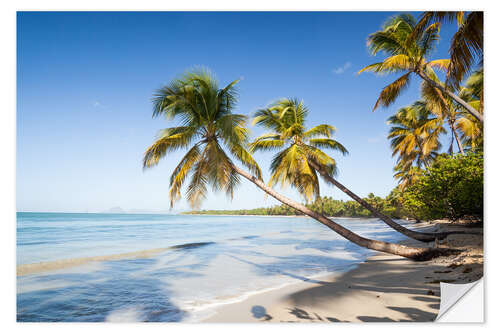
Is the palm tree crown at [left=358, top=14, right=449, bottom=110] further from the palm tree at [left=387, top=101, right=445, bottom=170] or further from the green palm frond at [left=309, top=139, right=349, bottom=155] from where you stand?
the palm tree at [left=387, top=101, right=445, bottom=170]

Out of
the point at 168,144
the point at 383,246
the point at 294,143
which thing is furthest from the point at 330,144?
the point at 168,144

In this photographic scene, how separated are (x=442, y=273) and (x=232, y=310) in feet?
10.5

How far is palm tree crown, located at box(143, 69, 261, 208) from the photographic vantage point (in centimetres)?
473

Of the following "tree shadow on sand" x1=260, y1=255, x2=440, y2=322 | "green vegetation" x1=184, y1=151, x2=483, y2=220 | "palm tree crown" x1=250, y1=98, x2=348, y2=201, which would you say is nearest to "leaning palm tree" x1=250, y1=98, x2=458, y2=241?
"palm tree crown" x1=250, y1=98, x2=348, y2=201

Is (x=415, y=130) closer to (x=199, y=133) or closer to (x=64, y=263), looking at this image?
(x=199, y=133)

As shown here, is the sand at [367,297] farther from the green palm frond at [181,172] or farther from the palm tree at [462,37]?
the palm tree at [462,37]

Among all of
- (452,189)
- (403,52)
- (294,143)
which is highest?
(403,52)

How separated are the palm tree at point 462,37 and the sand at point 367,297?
9.83ft

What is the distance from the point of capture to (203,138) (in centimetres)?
511

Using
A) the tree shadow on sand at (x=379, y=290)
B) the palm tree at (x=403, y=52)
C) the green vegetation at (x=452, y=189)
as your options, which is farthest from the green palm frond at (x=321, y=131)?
the tree shadow on sand at (x=379, y=290)

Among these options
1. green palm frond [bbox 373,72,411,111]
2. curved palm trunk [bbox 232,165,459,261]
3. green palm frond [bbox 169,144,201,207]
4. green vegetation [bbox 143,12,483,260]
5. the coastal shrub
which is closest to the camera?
green vegetation [bbox 143,12,483,260]

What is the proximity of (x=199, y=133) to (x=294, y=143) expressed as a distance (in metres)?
2.76

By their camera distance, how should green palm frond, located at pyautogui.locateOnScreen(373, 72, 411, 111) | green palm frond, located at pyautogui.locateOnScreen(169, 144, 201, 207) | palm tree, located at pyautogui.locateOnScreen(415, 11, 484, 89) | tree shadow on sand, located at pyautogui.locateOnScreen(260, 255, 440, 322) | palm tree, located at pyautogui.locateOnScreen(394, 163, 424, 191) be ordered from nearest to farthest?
tree shadow on sand, located at pyautogui.locateOnScreen(260, 255, 440, 322)
palm tree, located at pyautogui.locateOnScreen(415, 11, 484, 89)
green palm frond, located at pyautogui.locateOnScreen(169, 144, 201, 207)
green palm frond, located at pyautogui.locateOnScreen(373, 72, 411, 111)
palm tree, located at pyautogui.locateOnScreen(394, 163, 424, 191)

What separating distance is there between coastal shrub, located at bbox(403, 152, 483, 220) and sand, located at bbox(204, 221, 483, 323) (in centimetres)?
174
